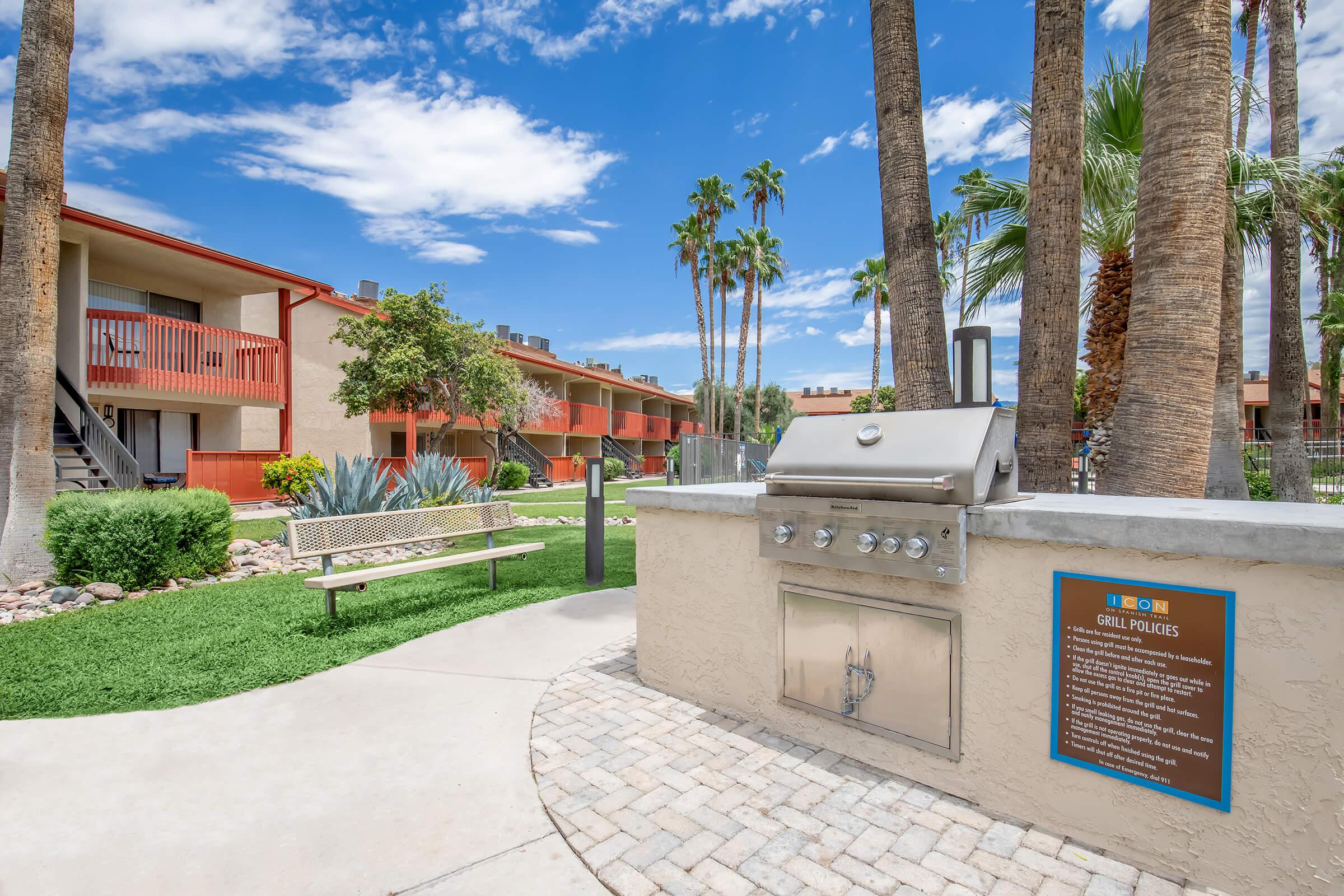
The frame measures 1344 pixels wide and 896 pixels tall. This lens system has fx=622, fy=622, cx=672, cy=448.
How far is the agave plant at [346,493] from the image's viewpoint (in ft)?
28.6

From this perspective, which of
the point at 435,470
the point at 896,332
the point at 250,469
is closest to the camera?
the point at 896,332

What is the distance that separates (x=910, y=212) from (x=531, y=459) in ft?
73.6

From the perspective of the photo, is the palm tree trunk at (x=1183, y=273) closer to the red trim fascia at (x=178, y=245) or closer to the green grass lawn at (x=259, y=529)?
the green grass lawn at (x=259, y=529)

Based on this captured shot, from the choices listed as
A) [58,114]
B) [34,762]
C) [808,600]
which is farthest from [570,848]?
[58,114]

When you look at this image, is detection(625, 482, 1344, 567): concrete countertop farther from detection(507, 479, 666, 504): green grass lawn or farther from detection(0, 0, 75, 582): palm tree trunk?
detection(507, 479, 666, 504): green grass lawn

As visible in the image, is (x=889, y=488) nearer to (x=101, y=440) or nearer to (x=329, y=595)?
(x=329, y=595)

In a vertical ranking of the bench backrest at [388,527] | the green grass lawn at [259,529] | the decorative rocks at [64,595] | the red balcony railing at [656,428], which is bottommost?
the decorative rocks at [64,595]

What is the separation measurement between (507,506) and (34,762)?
461cm

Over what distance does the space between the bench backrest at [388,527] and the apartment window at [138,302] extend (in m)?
11.7

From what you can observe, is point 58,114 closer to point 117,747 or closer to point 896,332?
point 117,747

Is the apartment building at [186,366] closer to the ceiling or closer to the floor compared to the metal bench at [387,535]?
closer to the ceiling

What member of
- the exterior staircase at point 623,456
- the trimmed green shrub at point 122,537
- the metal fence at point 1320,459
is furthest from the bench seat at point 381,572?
the exterior staircase at point 623,456

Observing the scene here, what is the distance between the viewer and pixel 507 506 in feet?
24.4

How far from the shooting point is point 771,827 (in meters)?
2.57
